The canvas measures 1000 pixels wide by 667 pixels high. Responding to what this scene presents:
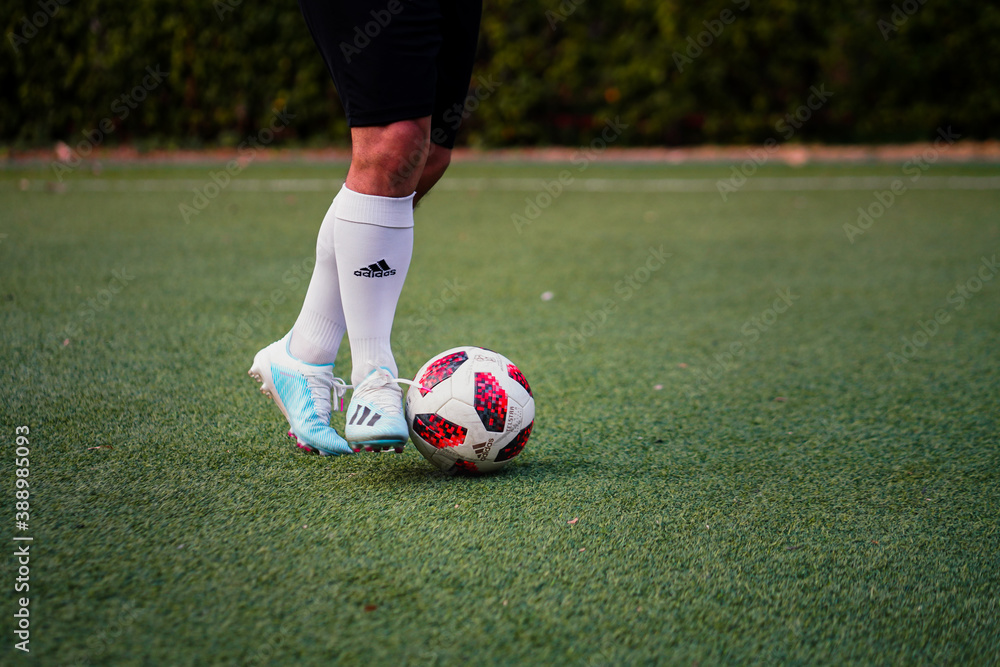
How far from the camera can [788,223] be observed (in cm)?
640

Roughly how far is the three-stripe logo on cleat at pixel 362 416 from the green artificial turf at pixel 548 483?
0.15m

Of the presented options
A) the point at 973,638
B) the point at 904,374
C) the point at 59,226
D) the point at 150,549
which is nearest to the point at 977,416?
the point at 904,374

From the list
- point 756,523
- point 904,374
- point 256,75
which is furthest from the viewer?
point 256,75

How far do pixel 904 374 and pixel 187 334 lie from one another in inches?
101

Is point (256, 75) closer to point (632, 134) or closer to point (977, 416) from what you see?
point (632, 134)
